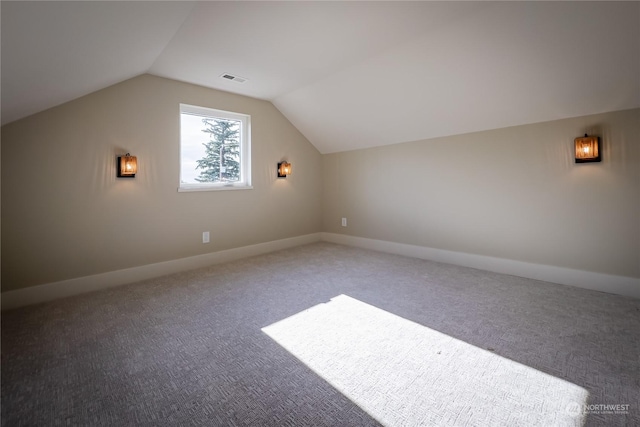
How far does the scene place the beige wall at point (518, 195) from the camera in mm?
2779

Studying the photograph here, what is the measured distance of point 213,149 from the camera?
4160mm

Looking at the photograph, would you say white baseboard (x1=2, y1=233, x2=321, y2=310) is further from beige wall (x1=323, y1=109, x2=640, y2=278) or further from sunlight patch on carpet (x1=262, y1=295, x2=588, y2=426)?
beige wall (x1=323, y1=109, x2=640, y2=278)

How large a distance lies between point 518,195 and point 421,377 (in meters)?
2.67

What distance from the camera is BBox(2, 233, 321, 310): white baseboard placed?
108 inches

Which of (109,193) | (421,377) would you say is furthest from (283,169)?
(421,377)

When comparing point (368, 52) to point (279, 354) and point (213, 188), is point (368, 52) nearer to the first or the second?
point (213, 188)

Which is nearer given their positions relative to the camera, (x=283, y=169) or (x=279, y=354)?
(x=279, y=354)

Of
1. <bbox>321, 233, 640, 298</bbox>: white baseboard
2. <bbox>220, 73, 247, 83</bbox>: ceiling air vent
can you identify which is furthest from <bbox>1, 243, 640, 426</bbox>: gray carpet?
<bbox>220, 73, 247, 83</bbox>: ceiling air vent

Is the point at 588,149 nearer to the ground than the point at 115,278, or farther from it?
farther from it

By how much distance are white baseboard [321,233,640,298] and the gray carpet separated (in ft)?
0.49

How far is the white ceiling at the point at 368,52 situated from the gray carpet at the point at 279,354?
173 centimetres

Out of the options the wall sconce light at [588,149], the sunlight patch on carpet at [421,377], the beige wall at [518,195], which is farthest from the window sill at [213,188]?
the wall sconce light at [588,149]

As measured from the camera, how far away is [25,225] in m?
2.75

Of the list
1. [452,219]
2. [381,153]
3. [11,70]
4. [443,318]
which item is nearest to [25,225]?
[11,70]
